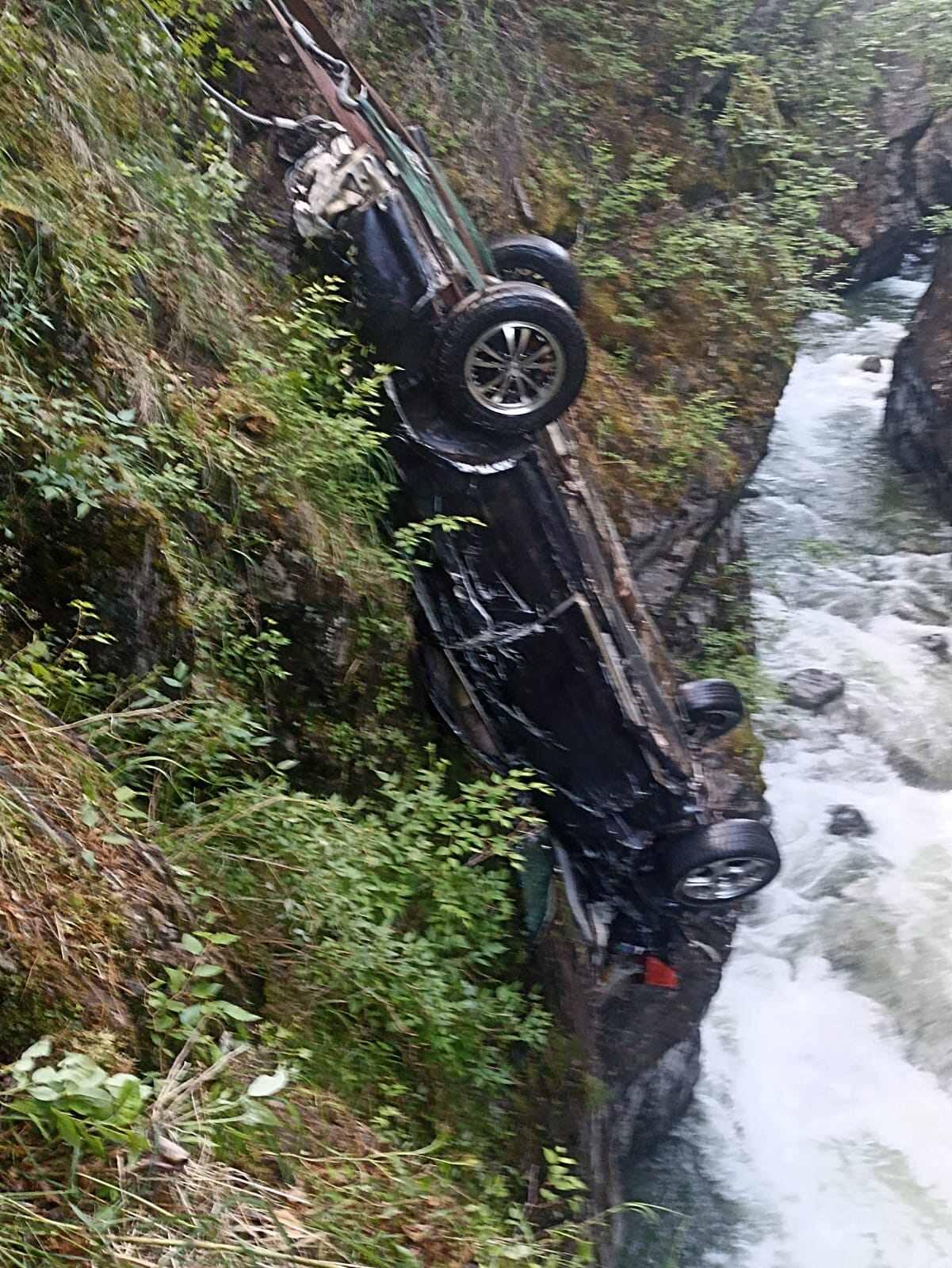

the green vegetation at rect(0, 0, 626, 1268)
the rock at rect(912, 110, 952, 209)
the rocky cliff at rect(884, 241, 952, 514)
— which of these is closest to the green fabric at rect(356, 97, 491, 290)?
the green vegetation at rect(0, 0, 626, 1268)

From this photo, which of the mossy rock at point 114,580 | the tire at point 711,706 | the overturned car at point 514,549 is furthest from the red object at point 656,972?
the mossy rock at point 114,580

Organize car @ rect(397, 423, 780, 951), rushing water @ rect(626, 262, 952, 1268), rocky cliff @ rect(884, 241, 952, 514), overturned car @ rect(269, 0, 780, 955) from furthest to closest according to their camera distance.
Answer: rocky cliff @ rect(884, 241, 952, 514), rushing water @ rect(626, 262, 952, 1268), car @ rect(397, 423, 780, 951), overturned car @ rect(269, 0, 780, 955)

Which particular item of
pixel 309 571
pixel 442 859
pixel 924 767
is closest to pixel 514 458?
pixel 309 571

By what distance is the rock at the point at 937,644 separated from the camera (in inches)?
372

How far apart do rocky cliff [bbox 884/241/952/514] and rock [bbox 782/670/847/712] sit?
10.5ft

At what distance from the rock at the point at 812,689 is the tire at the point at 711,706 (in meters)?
3.10

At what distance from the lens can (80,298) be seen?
11.9 feet

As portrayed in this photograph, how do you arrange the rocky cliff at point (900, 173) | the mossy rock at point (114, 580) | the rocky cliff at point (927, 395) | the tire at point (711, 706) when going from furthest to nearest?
the rocky cliff at point (900, 173) → the rocky cliff at point (927, 395) → the tire at point (711, 706) → the mossy rock at point (114, 580)

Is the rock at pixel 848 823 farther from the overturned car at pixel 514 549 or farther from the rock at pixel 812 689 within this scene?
the overturned car at pixel 514 549

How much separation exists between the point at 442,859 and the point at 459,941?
0.32m

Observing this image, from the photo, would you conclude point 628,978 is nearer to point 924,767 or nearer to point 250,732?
point 250,732

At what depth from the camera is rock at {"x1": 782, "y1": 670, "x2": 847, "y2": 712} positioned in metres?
8.94

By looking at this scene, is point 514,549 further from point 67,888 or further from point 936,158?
point 936,158

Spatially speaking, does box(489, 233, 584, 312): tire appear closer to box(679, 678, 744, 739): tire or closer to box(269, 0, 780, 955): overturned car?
box(269, 0, 780, 955): overturned car
